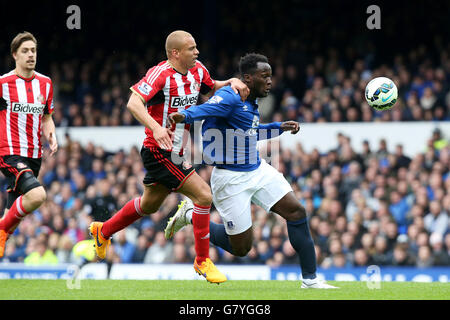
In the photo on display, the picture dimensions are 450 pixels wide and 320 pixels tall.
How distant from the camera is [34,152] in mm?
8422

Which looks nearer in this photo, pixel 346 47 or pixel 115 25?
pixel 346 47

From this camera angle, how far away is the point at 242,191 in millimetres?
7809

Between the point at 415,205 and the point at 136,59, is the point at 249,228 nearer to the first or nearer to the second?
the point at 415,205

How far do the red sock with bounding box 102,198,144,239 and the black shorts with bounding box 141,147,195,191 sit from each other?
22.5 inches

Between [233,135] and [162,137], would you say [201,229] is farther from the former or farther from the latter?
[162,137]

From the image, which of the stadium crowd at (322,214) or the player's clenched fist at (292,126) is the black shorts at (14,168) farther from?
the stadium crowd at (322,214)

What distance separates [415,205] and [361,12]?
266 inches

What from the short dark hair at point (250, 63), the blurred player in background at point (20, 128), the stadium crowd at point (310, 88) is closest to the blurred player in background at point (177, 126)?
the short dark hair at point (250, 63)

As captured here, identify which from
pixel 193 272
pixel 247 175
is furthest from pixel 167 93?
pixel 193 272

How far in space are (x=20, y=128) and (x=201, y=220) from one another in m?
2.25

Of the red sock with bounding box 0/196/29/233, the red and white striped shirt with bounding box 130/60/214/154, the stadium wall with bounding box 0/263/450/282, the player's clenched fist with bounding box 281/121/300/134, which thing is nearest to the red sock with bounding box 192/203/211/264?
the red and white striped shirt with bounding box 130/60/214/154

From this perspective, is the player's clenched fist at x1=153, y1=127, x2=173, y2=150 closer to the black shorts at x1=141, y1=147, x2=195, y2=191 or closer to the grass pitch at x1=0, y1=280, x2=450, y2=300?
the black shorts at x1=141, y1=147, x2=195, y2=191

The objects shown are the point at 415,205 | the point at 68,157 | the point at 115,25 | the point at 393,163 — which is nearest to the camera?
the point at 415,205

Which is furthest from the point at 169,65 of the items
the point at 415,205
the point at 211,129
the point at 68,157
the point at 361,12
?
the point at 361,12
